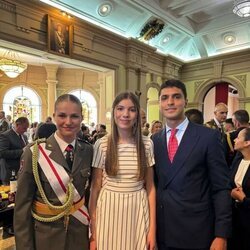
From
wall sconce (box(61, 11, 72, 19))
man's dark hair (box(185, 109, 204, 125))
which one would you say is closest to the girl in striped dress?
man's dark hair (box(185, 109, 204, 125))

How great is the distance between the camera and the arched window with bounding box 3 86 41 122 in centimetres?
1233

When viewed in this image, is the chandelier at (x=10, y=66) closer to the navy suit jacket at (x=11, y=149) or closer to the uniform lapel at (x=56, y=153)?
the navy suit jacket at (x=11, y=149)

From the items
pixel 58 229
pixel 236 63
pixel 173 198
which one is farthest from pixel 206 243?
pixel 236 63

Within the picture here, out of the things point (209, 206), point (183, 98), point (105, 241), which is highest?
point (183, 98)

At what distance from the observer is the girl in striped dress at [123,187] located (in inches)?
64.5

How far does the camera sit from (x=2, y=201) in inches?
96.5

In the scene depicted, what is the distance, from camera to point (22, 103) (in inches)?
497

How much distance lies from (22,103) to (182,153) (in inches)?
487

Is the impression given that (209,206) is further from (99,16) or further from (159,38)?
(159,38)

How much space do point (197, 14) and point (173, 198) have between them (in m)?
8.49

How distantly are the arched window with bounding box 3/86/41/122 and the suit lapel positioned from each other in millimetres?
12186

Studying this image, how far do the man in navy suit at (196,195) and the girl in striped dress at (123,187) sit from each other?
12cm

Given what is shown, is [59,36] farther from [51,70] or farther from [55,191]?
[51,70]

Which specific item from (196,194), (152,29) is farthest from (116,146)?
(152,29)
